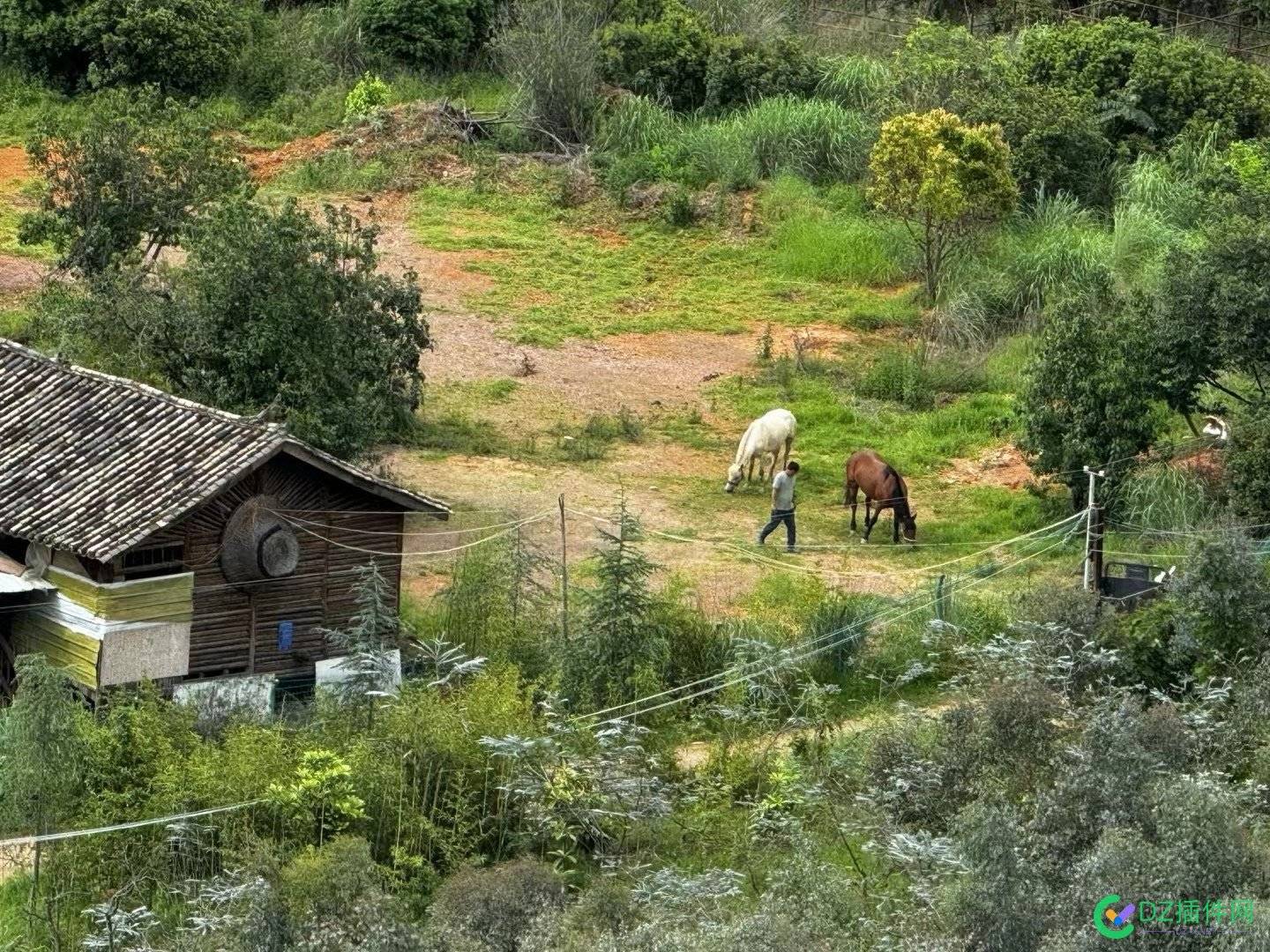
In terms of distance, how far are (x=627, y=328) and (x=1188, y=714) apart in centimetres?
1628

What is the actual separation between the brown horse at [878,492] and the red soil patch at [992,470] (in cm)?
195

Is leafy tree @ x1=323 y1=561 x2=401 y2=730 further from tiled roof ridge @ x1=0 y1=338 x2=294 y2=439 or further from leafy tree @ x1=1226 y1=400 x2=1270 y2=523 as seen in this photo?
leafy tree @ x1=1226 y1=400 x2=1270 y2=523

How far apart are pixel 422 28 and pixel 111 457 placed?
21297mm

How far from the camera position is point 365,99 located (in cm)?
3719

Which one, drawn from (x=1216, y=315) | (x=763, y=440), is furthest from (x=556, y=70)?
(x=1216, y=315)

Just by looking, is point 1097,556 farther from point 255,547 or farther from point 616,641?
point 255,547

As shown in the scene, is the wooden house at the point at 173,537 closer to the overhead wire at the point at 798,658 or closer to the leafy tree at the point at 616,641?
the leafy tree at the point at 616,641

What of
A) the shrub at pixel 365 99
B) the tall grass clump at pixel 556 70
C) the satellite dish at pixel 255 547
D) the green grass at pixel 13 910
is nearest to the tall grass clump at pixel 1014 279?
the tall grass clump at pixel 556 70

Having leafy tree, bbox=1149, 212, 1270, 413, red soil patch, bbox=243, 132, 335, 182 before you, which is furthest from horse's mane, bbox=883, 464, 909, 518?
red soil patch, bbox=243, 132, 335, 182

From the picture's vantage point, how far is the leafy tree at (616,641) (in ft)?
58.0

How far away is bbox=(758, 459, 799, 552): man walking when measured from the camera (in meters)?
21.7

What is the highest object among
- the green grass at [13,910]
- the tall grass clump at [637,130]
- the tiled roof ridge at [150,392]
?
the tiled roof ridge at [150,392]

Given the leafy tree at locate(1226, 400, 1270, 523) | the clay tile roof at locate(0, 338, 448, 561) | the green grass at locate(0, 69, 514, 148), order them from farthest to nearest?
the green grass at locate(0, 69, 514, 148), the leafy tree at locate(1226, 400, 1270, 523), the clay tile roof at locate(0, 338, 448, 561)

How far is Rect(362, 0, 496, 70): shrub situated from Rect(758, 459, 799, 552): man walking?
18.9 metres
